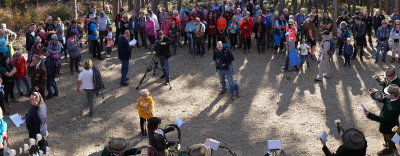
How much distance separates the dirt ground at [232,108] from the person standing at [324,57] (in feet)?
1.06

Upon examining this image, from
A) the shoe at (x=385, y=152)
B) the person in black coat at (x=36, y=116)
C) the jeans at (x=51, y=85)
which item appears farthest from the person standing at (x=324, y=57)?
the person in black coat at (x=36, y=116)

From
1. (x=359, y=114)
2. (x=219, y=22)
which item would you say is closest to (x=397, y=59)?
(x=359, y=114)

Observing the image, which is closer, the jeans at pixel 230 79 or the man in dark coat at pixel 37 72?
the man in dark coat at pixel 37 72

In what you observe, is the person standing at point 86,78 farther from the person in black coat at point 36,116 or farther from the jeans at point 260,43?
the jeans at point 260,43

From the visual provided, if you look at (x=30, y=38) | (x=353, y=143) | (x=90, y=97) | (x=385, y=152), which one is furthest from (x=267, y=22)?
(x=353, y=143)

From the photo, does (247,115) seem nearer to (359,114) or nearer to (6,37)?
(359,114)

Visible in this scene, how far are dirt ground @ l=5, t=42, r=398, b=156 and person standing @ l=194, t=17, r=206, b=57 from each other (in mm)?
514

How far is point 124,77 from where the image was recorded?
13398 mm

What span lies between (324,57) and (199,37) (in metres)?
4.52

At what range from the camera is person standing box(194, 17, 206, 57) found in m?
15.4

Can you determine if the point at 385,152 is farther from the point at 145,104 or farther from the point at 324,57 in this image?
the point at 145,104

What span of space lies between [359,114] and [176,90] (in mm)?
5231

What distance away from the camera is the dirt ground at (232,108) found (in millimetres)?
10133

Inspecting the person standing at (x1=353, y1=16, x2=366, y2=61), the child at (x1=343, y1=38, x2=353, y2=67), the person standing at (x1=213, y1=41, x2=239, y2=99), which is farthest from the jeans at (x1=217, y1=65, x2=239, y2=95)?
the person standing at (x1=353, y1=16, x2=366, y2=61)
